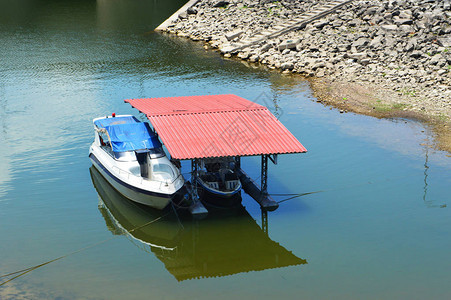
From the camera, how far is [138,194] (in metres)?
26.4

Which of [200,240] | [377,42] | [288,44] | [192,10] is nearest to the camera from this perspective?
[200,240]

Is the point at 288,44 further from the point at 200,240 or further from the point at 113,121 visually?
the point at 200,240

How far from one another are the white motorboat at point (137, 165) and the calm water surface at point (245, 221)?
1219 mm

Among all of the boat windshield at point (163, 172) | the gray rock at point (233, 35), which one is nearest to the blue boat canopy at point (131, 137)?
the boat windshield at point (163, 172)

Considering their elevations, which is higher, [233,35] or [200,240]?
[233,35]

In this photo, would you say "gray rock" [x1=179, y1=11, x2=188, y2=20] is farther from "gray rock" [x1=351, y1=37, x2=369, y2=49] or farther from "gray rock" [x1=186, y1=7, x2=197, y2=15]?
"gray rock" [x1=351, y1=37, x2=369, y2=49]

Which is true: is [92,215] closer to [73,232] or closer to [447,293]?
[73,232]

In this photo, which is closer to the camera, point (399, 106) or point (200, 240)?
point (200, 240)

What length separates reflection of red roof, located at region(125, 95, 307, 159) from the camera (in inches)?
978

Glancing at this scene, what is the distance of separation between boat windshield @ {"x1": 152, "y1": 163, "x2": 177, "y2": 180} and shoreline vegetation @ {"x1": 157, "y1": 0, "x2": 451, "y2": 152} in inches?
688

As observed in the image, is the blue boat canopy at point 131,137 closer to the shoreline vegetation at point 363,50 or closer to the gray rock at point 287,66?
the shoreline vegetation at point 363,50

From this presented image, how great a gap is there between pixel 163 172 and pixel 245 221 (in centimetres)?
488

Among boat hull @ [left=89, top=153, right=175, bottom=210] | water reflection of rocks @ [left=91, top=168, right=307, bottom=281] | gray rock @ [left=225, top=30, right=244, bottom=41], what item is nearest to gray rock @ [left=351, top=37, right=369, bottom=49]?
gray rock @ [left=225, top=30, right=244, bottom=41]

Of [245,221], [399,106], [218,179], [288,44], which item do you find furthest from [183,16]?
[245,221]
